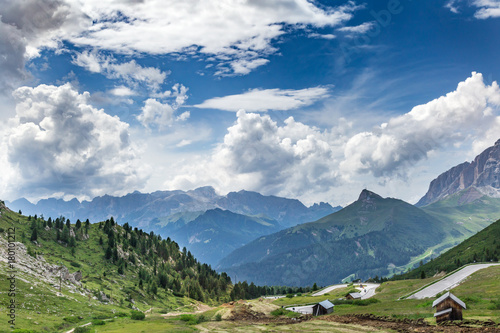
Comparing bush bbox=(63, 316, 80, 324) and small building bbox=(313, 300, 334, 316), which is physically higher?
bush bbox=(63, 316, 80, 324)

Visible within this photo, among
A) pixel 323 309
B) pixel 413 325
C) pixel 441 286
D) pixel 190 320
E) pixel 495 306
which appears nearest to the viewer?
pixel 413 325

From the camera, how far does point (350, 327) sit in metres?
75.5

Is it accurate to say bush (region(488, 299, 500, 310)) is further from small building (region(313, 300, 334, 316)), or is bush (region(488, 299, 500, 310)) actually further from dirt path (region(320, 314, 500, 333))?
small building (region(313, 300, 334, 316))

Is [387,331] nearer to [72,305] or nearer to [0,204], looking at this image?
[72,305]

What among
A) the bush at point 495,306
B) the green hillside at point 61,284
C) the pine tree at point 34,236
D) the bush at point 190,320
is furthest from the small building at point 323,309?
the pine tree at point 34,236

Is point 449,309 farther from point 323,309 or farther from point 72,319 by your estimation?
point 72,319

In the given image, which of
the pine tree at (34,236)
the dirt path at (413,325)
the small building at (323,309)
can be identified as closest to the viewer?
the dirt path at (413,325)

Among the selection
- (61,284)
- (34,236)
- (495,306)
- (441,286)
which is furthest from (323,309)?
(34,236)

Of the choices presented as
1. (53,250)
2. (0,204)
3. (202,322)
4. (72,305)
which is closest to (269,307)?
(202,322)

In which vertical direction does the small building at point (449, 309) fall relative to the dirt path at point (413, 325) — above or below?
above

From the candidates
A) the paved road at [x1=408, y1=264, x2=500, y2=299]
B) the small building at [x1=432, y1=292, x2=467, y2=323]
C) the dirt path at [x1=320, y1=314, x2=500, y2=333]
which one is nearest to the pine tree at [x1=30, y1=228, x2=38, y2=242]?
the dirt path at [x1=320, y1=314, x2=500, y2=333]

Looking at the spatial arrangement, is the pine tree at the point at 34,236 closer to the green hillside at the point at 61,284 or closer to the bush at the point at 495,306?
the green hillside at the point at 61,284

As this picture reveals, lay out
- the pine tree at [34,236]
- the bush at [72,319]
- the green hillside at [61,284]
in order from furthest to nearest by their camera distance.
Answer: the pine tree at [34,236] → the green hillside at [61,284] → the bush at [72,319]

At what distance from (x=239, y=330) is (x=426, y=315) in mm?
40721
